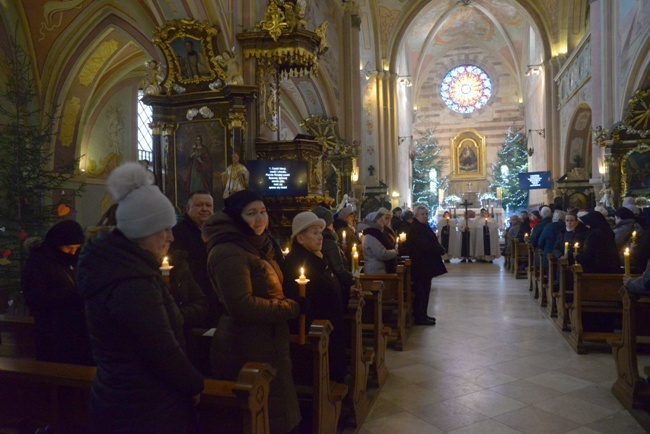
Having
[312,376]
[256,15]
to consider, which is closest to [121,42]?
[256,15]

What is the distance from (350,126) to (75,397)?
1536 centimetres

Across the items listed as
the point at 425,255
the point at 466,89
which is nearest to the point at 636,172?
the point at 425,255

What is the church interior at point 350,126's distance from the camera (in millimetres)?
4688

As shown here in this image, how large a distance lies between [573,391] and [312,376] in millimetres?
2691

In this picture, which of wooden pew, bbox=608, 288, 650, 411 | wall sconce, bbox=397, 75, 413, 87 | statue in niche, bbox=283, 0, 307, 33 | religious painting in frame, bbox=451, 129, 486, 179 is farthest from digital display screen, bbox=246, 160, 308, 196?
religious painting in frame, bbox=451, 129, 486, 179

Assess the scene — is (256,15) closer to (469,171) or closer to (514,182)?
(514,182)

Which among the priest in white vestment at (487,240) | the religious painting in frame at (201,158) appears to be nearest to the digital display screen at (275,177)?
the religious painting in frame at (201,158)

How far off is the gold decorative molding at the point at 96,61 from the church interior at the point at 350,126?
37mm

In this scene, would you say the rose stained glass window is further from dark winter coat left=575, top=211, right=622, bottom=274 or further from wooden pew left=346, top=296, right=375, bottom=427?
wooden pew left=346, top=296, right=375, bottom=427

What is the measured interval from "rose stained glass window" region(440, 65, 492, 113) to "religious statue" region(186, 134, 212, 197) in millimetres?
25038

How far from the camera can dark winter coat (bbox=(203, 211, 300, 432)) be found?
240cm

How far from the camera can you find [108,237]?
67.9 inches

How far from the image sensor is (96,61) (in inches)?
509

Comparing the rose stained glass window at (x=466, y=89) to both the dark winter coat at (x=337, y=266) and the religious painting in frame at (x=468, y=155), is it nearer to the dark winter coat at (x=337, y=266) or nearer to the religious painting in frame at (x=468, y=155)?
the religious painting in frame at (x=468, y=155)
